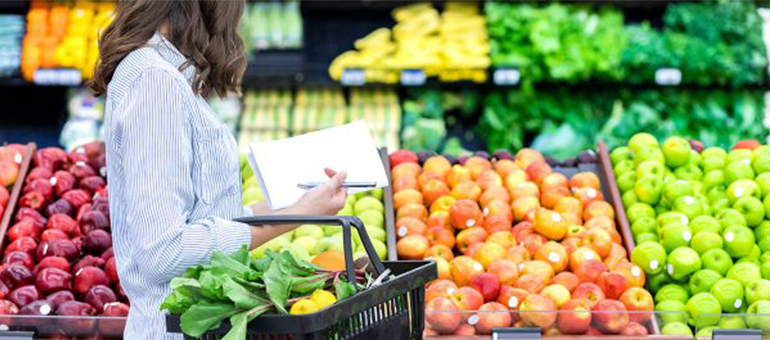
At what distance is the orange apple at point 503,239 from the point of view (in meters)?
3.17

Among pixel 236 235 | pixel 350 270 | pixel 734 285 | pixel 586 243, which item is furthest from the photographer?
pixel 586 243

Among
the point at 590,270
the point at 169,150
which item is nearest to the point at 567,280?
the point at 590,270

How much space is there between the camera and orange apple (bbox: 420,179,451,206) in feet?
11.4

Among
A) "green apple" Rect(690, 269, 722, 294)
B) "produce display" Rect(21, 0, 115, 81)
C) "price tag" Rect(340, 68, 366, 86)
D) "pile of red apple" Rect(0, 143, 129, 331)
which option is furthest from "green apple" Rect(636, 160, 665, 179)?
"produce display" Rect(21, 0, 115, 81)

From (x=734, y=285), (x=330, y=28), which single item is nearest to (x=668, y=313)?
(x=734, y=285)

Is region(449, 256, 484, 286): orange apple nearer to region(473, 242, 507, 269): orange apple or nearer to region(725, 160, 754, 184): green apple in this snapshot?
region(473, 242, 507, 269): orange apple

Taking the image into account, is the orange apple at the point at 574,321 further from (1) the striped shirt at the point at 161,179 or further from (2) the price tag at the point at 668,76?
(2) the price tag at the point at 668,76

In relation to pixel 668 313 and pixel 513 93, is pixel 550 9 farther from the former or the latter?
→ pixel 668 313

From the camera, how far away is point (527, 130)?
5.77m

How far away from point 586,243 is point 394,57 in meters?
2.55

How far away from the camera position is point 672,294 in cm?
296

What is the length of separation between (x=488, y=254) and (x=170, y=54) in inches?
57.5

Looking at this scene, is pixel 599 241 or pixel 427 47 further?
pixel 427 47

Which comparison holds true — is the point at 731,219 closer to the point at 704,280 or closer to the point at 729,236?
the point at 729,236
